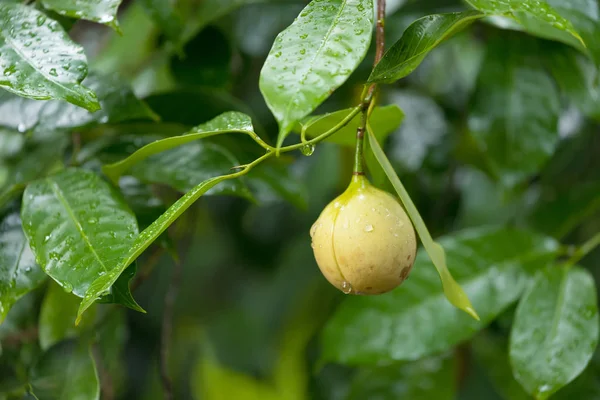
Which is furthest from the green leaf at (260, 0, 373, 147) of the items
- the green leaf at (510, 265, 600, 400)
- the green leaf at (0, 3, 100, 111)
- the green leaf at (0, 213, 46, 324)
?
the green leaf at (510, 265, 600, 400)

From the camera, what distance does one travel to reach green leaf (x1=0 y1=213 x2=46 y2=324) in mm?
544

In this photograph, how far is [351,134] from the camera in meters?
0.56

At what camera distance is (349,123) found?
53cm

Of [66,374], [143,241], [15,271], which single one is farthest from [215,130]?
[66,374]

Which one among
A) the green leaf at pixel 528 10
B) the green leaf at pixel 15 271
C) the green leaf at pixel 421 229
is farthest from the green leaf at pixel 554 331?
the green leaf at pixel 15 271

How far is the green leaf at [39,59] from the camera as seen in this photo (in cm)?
48

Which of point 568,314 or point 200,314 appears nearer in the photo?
point 568,314

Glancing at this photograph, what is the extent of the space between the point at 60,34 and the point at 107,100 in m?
0.11

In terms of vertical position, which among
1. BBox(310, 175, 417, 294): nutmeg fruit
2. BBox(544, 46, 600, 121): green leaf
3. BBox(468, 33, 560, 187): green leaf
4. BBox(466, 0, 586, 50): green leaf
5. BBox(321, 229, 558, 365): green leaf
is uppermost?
BBox(466, 0, 586, 50): green leaf

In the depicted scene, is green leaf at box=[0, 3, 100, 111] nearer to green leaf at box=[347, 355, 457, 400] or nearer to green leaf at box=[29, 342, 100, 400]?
Answer: green leaf at box=[29, 342, 100, 400]

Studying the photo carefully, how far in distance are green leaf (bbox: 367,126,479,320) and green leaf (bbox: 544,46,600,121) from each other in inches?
17.7

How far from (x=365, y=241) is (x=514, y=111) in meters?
0.49

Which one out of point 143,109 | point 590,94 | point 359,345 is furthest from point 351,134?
point 590,94

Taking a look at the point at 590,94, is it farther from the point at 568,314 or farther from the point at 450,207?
the point at 450,207
